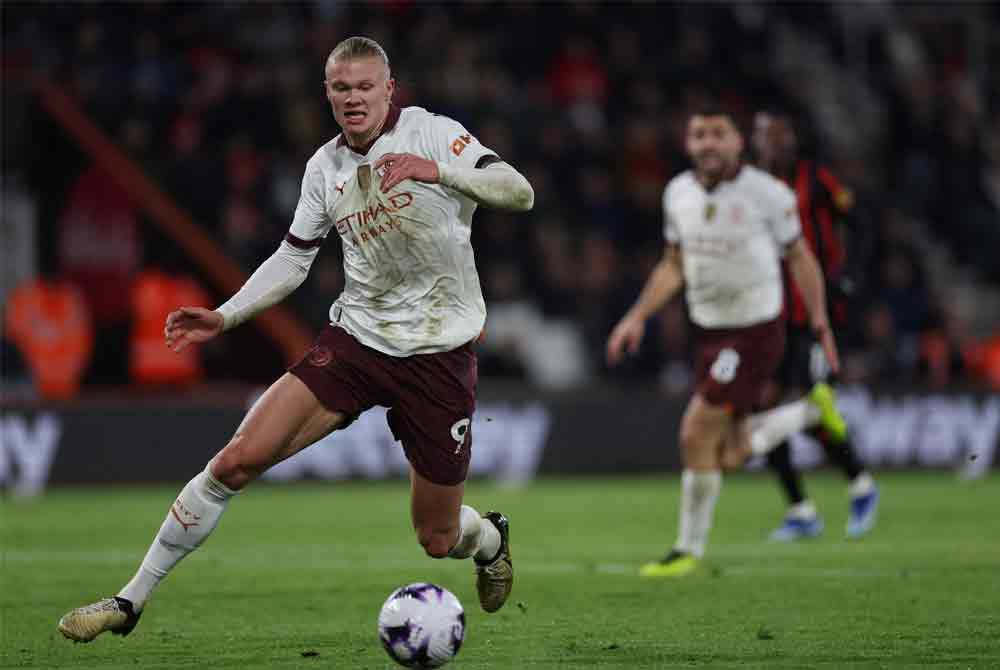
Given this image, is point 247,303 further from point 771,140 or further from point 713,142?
point 771,140

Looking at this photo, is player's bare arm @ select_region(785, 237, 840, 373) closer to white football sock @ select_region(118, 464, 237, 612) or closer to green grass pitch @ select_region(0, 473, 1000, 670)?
green grass pitch @ select_region(0, 473, 1000, 670)

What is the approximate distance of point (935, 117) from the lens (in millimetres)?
20594

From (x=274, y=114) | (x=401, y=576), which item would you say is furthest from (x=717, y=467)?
(x=274, y=114)

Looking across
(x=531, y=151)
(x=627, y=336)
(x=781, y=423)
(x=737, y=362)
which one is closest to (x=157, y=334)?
(x=531, y=151)

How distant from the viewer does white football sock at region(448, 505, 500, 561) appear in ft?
24.0

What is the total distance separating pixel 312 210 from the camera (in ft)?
22.8

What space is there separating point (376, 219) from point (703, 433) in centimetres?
328

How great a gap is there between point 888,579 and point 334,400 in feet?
11.3

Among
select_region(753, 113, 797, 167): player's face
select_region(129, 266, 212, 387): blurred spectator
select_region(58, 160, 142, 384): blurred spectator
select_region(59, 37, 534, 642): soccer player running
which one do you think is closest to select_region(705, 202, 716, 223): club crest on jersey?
select_region(753, 113, 797, 167): player's face

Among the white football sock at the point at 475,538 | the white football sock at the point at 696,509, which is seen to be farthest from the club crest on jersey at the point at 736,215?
the white football sock at the point at 475,538

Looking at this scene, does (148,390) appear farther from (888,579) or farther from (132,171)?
(888,579)

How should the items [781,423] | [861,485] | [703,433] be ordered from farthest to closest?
[861,485] < [781,423] < [703,433]

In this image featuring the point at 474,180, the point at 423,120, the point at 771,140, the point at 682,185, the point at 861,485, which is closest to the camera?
the point at 474,180

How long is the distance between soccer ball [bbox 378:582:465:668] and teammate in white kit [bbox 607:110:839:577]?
332 centimetres
